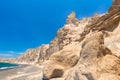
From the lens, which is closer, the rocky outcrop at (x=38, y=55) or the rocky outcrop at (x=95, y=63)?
the rocky outcrop at (x=95, y=63)

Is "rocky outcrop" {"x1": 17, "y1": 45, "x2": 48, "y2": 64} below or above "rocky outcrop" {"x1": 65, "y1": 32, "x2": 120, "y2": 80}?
below

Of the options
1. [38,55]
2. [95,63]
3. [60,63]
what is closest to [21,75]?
[60,63]

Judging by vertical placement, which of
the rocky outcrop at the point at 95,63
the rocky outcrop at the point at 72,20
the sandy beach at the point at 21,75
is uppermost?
the rocky outcrop at the point at 72,20

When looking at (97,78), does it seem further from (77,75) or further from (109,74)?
(77,75)

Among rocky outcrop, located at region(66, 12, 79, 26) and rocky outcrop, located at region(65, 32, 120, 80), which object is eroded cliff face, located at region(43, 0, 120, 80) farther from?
rocky outcrop, located at region(66, 12, 79, 26)

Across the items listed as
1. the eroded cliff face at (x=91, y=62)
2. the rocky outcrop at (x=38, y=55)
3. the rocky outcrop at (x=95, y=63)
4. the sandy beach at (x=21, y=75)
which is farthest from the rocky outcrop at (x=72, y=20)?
the rocky outcrop at (x=95, y=63)

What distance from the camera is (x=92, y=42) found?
13617mm

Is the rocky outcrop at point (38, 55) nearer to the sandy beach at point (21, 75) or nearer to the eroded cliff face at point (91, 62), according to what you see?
the sandy beach at point (21, 75)

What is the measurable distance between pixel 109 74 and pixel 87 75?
0.98 metres

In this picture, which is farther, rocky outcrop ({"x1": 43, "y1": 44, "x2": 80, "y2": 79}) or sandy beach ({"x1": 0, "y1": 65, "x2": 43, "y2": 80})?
sandy beach ({"x1": 0, "y1": 65, "x2": 43, "y2": 80})

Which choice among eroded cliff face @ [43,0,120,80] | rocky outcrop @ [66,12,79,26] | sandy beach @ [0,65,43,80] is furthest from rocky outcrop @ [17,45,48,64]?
eroded cliff face @ [43,0,120,80]

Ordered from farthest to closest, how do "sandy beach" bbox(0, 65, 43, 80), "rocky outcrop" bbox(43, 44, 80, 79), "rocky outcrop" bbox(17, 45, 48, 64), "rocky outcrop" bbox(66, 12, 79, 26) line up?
"rocky outcrop" bbox(17, 45, 48, 64) < "rocky outcrop" bbox(66, 12, 79, 26) < "sandy beach" bbox(0, 65, 43, 80) < "rocky outcrop" bbox(43, 44, 80, 79)

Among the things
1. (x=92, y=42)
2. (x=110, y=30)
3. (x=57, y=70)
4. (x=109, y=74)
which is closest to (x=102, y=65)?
(x=109, y=74)

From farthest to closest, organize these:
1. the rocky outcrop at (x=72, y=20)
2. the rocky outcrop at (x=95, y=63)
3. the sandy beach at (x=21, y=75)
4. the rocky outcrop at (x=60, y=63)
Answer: the rocky outcrop at (x=72, y=20)
the sandy beach at (x=21, y=75)
the rocky outcrop at (x=60, y=63)
the rocky outcrop at (x=95, y=63)
